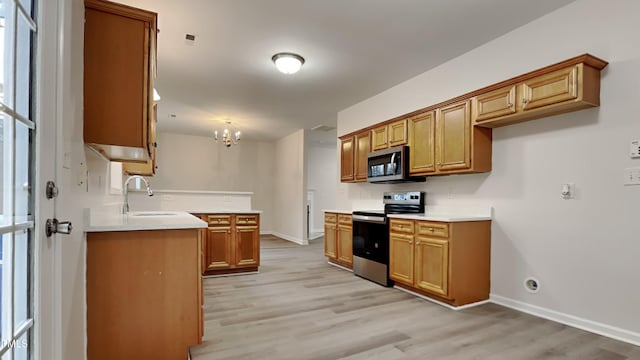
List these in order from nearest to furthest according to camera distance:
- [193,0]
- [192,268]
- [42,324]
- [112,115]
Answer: [42,324] → [112,115] → [192,268] → [193,0]

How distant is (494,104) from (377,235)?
6.70ft

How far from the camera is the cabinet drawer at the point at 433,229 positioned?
3.30 metres

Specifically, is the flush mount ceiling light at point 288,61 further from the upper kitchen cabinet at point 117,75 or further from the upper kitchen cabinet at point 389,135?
the upper kitchen cabinet at point 117,75

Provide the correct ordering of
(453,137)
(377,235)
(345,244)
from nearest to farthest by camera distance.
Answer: (453,137) → (377,235) → (345,244)

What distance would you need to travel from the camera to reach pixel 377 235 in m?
4.27

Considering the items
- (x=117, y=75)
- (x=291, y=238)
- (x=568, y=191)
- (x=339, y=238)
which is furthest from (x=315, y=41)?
(x=291, y=238)

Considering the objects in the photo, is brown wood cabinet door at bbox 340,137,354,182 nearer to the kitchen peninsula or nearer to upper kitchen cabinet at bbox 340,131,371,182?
upper kitchen cabinet at bbox 340,131,371,182

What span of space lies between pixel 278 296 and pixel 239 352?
133 centimetres

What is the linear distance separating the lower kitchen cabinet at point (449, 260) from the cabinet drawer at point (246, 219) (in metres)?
2.28

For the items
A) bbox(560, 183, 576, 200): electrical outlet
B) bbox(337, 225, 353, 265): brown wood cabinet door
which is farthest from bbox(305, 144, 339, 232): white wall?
bbox(560, 183, 576, 200): electrical outlet

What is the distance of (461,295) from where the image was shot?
10.8ft

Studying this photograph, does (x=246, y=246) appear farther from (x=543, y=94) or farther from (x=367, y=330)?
(x=543, y=94)

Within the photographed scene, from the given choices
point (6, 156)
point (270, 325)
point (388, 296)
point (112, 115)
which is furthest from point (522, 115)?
point (6, 156)

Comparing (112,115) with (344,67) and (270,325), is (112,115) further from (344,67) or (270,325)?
(344,67)
